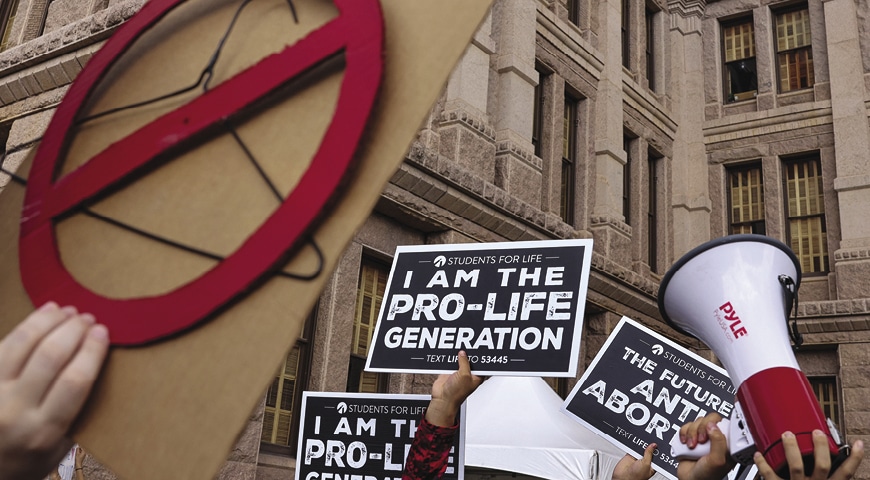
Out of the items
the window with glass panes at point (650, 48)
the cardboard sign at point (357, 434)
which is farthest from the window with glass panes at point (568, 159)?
the cardboard sign at point (357, 434)

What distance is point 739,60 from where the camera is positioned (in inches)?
669

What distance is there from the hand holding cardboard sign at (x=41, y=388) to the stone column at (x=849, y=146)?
15.2 meters

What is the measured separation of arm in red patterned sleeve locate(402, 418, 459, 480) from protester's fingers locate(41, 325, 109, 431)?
6.21ft

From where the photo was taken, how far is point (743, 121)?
16281mm

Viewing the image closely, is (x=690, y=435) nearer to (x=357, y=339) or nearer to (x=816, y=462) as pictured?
(x=816, y=462)

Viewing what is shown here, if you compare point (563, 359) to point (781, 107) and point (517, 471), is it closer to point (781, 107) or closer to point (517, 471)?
point (517, 471)

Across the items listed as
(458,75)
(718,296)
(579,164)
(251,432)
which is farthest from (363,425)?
(579,164)

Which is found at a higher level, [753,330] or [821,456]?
[753,330]

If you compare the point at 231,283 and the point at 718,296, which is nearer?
the point at 231,283

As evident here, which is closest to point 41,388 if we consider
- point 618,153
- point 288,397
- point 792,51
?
point 288,397

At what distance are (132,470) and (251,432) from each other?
6.27 metres

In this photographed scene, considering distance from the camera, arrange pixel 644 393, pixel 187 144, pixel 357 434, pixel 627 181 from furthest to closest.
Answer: pixel 627 181 → pixel 644 393 → pixel 357 434 → pixel 187 144

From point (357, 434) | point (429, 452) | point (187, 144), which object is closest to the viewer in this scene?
point (187, 144)

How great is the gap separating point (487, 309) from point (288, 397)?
449 cm
